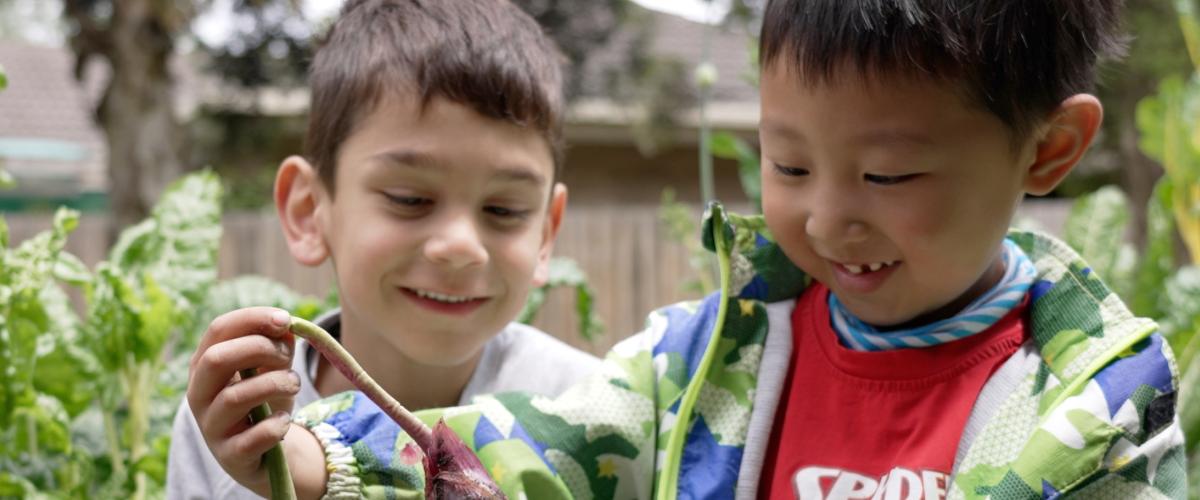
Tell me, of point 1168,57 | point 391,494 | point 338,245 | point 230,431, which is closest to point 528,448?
point 391,494

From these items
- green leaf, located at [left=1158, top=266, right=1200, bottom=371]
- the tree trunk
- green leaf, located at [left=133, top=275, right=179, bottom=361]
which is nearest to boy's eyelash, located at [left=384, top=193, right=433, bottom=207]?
green leaf, located at [left=133, top=275, right=179, bottom=361]

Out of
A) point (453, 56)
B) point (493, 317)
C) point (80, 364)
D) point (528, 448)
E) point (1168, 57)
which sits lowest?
point (1168, 57)

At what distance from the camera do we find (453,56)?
1597 mm

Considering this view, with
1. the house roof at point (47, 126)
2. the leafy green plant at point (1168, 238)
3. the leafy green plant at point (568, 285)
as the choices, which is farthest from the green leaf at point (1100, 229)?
the house roof at point (47, 126)

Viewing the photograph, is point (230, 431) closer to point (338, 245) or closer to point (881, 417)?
point (881, 417)

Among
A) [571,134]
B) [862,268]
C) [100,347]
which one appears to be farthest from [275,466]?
[571,134]

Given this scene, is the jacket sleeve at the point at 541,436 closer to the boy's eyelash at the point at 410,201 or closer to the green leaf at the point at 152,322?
the boy's eyelash at the point at 410,201

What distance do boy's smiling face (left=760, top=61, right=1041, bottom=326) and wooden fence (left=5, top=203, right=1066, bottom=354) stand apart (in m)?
5.51

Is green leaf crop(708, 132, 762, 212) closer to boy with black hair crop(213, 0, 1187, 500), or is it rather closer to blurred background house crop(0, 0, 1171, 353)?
blurred background house crop(0, 0, 1171, 353)

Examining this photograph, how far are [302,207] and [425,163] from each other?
1.08ft

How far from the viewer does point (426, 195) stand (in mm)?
1512

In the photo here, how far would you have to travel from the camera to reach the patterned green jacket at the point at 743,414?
1.01 metres

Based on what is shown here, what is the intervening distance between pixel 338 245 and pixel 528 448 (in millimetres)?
614

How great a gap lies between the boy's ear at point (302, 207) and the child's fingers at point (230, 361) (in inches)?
31.9
